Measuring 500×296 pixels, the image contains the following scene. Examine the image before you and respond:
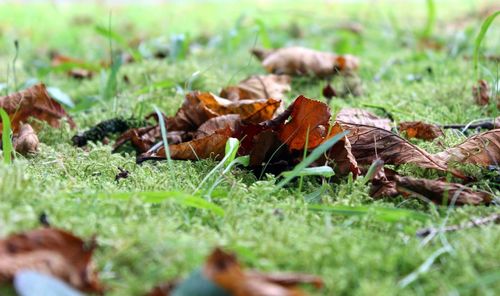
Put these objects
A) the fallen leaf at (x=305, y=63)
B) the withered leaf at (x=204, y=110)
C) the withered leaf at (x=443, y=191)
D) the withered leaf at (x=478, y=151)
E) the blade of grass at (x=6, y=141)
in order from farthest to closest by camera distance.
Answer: the fallen leaf at (x=305, y=63), the withered leaf at (x=204, y=110), the withered leaf at (x=478, y=151), the blade of grass at (x=6, y=141), the withered leaf at (x=443, y=191)

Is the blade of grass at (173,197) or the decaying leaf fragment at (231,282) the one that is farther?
the blade of grass at (173,197)

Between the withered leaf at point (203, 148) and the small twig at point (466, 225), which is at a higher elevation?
the small twig at point (466, 225)

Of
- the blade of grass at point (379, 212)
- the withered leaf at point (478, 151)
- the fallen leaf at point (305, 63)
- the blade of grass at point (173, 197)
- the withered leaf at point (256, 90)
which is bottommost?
the fallen leaf at point (305, 63)

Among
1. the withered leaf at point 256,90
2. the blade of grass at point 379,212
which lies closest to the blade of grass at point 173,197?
the blade of grass at point 379,212

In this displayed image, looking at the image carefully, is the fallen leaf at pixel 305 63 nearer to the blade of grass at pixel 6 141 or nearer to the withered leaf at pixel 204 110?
the withered leaf at pixel 204 110

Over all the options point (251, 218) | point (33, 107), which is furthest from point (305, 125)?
point (33, 107)

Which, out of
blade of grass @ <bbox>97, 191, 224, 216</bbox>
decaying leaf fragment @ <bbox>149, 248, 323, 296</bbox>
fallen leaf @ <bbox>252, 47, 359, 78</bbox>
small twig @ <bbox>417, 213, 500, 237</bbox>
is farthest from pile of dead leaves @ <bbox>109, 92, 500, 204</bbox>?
fallen leaf @ <bbox>252, 47, 359, 78</bbox>
